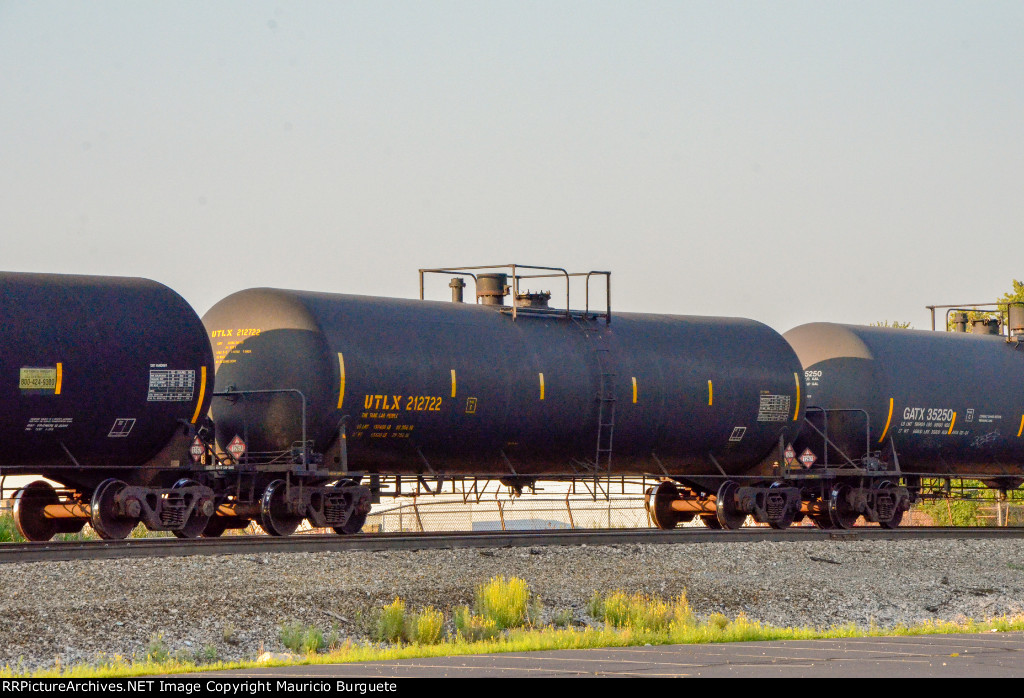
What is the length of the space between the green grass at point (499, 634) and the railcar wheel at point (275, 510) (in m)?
3.80

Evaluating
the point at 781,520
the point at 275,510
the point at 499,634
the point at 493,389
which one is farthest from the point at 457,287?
the point at 499,634

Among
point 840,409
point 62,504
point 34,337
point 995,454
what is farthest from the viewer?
point 995,454

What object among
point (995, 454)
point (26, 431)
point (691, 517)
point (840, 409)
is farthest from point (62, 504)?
point (995, 454)

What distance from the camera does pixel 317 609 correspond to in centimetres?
1491

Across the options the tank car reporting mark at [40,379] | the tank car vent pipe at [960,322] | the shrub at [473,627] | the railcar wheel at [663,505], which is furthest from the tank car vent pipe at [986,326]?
the tank car reporting mark at [40,379]

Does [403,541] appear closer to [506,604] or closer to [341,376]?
[341,376]

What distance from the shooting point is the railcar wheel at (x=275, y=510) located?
18766mm

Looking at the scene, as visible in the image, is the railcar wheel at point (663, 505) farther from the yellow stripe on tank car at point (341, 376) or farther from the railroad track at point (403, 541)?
the yellow stripe on tank car at point (341, 376)

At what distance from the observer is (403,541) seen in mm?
17891

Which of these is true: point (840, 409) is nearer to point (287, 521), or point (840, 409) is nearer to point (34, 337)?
point (287, 521)

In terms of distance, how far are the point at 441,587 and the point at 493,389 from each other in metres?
4.45

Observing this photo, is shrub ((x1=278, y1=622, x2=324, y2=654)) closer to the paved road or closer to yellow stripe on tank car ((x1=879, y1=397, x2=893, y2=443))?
the paved road

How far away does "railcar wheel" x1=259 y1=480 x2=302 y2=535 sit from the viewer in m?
18.8

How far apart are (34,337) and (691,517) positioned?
13.1 metres
